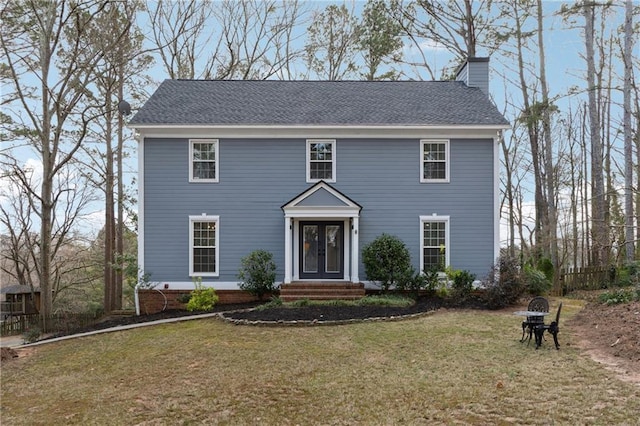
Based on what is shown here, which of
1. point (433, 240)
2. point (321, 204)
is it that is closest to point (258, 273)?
point (321, 204)

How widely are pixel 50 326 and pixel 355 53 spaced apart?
63.9 ft

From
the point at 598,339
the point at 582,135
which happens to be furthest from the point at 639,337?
the point at 582,135

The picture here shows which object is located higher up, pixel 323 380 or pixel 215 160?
pixel 215 160

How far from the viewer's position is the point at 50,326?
55.2 feet

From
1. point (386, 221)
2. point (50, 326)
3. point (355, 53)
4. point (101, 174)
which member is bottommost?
point (50, 326)

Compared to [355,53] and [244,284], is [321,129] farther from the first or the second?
[355,53]

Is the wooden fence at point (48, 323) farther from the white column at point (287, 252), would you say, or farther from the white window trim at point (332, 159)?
the white window trim at point (332, 159)

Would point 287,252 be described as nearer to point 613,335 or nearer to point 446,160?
point 446,160

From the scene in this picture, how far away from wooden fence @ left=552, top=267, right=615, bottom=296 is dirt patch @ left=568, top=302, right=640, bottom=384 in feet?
20.1

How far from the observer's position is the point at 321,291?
14070mm

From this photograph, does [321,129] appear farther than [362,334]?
Yes

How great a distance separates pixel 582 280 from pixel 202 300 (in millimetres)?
13679

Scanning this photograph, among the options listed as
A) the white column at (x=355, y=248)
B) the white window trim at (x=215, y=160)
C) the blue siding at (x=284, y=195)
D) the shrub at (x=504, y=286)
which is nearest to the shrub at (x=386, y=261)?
the white column at (x=355, y=248)

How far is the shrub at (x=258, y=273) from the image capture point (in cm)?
1439
